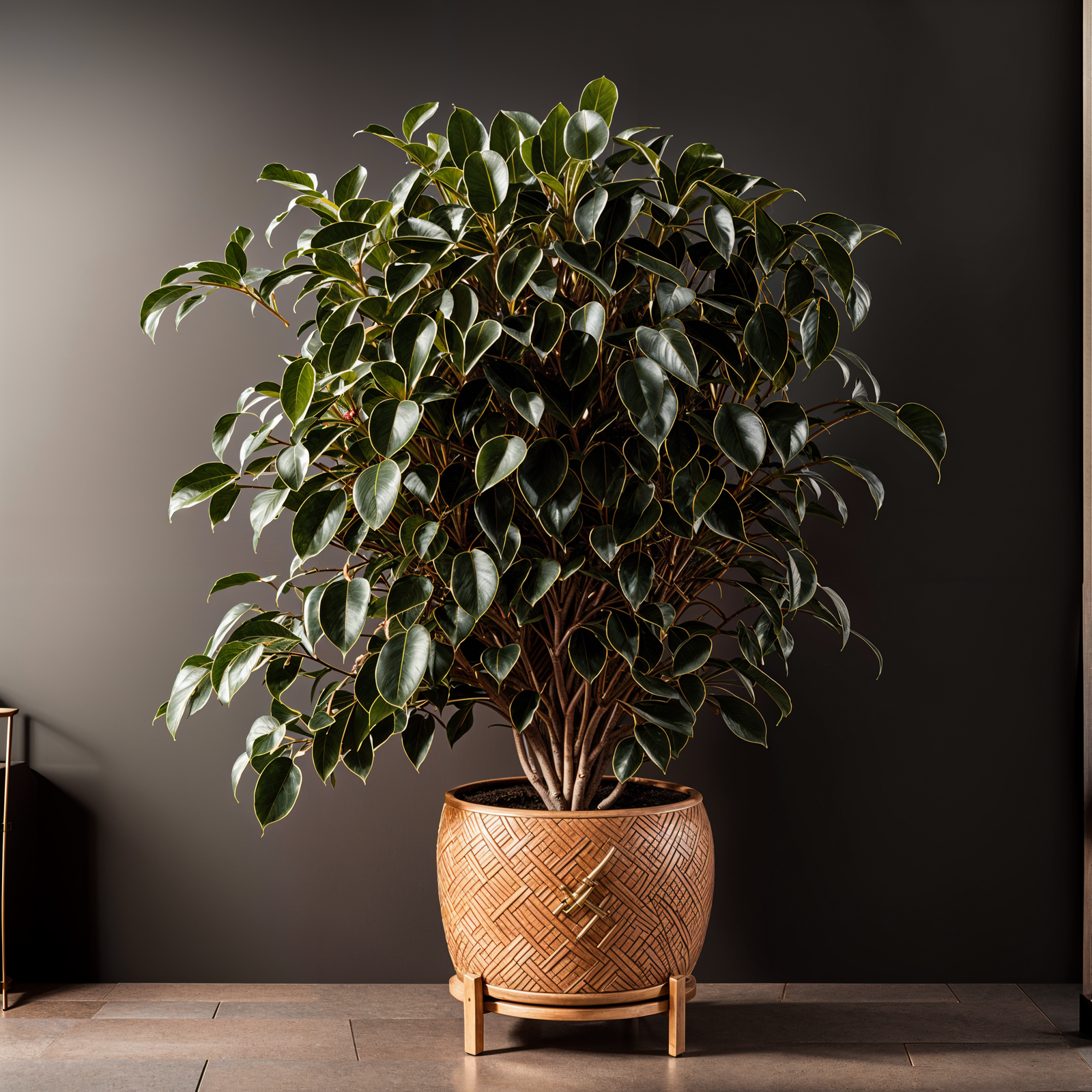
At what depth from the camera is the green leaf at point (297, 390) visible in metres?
1.55

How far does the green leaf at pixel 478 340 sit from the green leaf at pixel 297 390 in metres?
0.24

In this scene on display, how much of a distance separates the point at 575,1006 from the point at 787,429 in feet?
3.33

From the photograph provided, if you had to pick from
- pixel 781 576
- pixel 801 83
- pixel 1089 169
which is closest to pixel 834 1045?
pixel 781 576

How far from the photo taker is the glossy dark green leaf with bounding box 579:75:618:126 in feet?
5.32

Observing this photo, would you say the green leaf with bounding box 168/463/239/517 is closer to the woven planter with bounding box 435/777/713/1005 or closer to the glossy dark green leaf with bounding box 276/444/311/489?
the glossy dark green leaf with bounding box 276/444/311/489

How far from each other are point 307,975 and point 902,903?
129cm

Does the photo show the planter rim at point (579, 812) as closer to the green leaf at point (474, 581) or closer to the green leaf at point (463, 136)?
the green leaf at point (474, 581)

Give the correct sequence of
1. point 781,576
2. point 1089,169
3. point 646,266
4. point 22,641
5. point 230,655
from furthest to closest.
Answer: point 22,641
point 1089,169
point 781,576
point 230,655
point 646,266

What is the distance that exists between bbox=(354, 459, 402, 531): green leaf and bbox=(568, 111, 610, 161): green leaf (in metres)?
0.54

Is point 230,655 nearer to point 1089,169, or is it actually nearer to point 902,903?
point 902,903

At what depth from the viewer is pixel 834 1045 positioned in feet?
6.27

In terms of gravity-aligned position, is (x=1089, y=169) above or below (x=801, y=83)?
A: below

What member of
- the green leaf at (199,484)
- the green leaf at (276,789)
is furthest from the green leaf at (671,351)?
the green leaf at (276,789)

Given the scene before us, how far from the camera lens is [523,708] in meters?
1.70
